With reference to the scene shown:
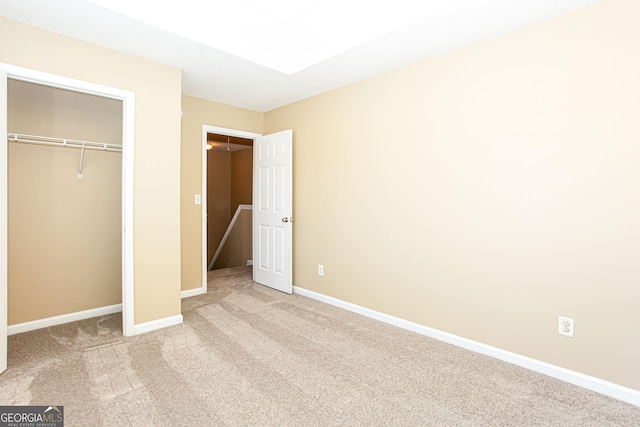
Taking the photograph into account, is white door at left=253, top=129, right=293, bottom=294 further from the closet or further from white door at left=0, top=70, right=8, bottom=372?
white door at left=0, top=70, right=8, bottom=372

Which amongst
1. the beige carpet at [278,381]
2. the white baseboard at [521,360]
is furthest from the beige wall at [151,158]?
the white baseboard at [521,360]

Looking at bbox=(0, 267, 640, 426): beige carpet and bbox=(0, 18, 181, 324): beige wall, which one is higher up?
bbox=(0, 18, 181, 324): beige wall

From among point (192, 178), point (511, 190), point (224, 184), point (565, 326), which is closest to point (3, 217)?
point (192, 178)

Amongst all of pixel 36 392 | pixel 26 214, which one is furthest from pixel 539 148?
pixel 26 214

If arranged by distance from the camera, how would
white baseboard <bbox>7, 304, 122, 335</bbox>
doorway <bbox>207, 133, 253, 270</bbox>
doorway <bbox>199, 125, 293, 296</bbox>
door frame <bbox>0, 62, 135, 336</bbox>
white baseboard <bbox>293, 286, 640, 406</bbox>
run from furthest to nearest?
1. doorway <bbox>207, 133, 253, 270</bbox>
2. doorway <bbox>199, 125, 293, 296</bbox>
3. white baseboard <bbox>7, 304, 122, 335</bbox>
4. door frame <bbox>0, 62, 135, 336</bbox>
5. white baseboard <bbox>293, 286, 640, 406</bbox>

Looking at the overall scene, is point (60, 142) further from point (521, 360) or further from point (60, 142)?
point (521, 360)

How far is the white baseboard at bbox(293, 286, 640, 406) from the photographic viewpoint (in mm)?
1906

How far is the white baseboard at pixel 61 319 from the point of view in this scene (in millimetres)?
2764

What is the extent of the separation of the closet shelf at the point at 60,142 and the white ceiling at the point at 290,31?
1005 mm

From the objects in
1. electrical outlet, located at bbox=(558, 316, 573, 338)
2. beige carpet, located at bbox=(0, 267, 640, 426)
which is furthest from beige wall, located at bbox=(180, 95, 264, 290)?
electrical outlet, located at bbox=(558, 316, 573, 338)

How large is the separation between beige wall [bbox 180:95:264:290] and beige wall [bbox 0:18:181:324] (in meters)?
0.93

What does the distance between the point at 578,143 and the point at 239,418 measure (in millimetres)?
2629

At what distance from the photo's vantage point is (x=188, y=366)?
2.24 m

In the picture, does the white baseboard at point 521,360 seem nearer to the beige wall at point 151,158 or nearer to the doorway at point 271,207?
the doorway at point 271,207
